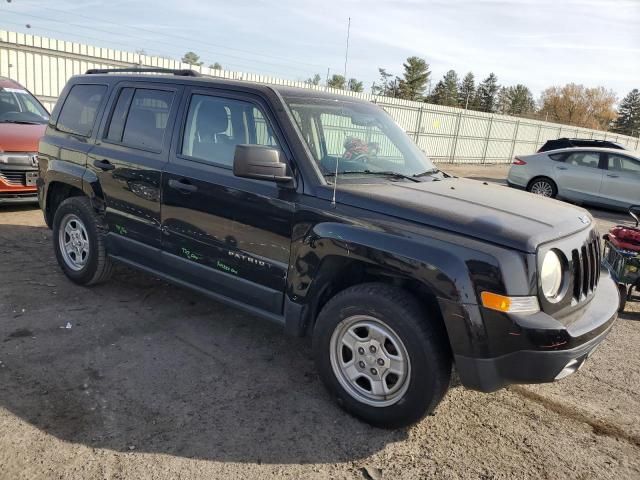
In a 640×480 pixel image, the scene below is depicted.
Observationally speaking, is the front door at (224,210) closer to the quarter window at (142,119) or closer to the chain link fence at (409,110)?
the quarter window at (142,119)

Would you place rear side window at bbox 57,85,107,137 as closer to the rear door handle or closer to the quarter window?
the quarter window

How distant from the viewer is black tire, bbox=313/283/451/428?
2.80 metres

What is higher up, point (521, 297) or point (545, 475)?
point (521, 297)

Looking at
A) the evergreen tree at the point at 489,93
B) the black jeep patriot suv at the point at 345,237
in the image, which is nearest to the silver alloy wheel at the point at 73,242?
the black jeep patriot suv at the point at 345,237

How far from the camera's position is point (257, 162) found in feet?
10.1

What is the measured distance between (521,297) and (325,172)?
142 cm

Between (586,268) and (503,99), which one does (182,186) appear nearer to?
(586,268)

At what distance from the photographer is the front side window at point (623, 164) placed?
11.7 meters

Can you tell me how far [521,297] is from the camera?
262cm

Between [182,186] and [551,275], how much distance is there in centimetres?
258

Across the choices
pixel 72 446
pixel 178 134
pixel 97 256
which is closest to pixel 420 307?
pixel 72 446

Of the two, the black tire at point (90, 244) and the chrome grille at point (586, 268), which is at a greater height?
the chrome grille at point (586, 268)

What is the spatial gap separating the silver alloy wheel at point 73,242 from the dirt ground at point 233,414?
0.58m

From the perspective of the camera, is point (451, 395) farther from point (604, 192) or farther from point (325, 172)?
point (604, 192)
